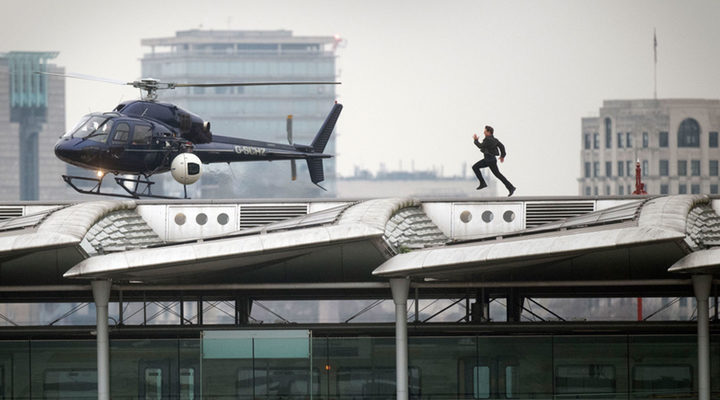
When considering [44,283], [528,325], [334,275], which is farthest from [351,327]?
[44,283]

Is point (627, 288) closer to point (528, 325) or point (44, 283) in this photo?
point (528, 325)

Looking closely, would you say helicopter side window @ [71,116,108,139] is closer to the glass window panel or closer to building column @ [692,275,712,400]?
the glass window panel

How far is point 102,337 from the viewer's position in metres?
38.2

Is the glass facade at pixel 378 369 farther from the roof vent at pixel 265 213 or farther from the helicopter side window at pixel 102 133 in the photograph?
the helicopter side window at pixel 102 133

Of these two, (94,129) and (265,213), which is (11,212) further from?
(265,213)

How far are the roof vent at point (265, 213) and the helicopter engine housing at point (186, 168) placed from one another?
19.8 feet

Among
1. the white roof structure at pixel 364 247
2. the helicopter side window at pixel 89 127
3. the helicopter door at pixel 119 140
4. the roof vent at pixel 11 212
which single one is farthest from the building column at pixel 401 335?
the helicopter side window at pixel 89 127

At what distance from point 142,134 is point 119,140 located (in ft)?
2.49

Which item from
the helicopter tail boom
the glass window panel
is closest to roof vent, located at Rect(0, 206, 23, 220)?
the glass window panel

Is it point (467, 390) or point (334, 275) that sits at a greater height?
point (334, 275)

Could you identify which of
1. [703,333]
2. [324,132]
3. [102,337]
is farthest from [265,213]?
[324,132]

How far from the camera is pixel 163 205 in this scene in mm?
39969

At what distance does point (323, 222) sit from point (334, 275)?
189 centimetres

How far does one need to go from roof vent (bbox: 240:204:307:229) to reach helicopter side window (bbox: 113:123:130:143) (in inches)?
304
